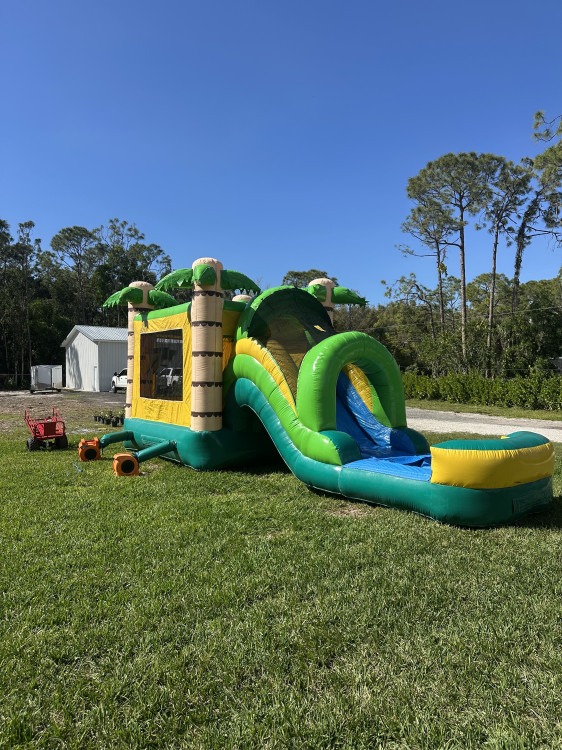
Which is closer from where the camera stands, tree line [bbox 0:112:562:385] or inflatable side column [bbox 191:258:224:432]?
inflatable side column [bbox 191:258:224:432]

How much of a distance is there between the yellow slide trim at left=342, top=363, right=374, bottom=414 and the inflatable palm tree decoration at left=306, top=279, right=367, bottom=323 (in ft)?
5.49

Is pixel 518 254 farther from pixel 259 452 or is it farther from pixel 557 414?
pixel 259 452

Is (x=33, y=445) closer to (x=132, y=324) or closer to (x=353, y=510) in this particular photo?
(x=132, y=324)

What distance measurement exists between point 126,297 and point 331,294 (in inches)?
148

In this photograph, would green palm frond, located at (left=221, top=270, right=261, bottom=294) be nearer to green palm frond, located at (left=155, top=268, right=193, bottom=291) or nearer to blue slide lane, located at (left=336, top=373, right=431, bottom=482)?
green palm frond, located at (left=155, top=268, right=193, bottom=291)

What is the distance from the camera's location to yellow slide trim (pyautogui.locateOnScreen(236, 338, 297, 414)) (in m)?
6.36

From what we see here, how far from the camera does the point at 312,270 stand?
4922 cm

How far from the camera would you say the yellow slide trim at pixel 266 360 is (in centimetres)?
636

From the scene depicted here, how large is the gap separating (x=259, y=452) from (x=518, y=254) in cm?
2570

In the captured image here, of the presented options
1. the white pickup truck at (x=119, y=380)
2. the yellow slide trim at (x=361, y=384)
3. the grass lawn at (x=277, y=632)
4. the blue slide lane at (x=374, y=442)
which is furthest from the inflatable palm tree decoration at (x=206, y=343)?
the white pickup truck at (x=119, y=380)

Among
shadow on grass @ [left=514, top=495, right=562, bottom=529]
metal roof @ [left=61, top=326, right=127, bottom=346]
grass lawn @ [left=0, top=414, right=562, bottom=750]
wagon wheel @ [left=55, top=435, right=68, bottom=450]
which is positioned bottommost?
grass lawn @ [left=0, top=414, right=562, bottom=750]

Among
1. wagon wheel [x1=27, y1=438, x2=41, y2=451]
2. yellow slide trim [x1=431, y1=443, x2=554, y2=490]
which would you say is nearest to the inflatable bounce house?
yellow slide trim [x1=431, y1=443, x2=554, y2=490]

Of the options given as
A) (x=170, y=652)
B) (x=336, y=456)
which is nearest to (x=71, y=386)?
(x=336, y=456)

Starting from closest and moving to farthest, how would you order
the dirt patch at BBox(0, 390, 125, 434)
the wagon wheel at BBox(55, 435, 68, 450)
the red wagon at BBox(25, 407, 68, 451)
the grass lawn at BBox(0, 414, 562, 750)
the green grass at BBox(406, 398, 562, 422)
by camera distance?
the grass lawn at BBox(0, 414, 562, 750) → the red wagon at BBox(25, 407, 68, 451) → the wagon wheel at BBox(55, 435, 68, 450) → the dirt patch at BBox(0, 390, 125, 434) → the green grass at BBox(406, 398, 562, 422)
